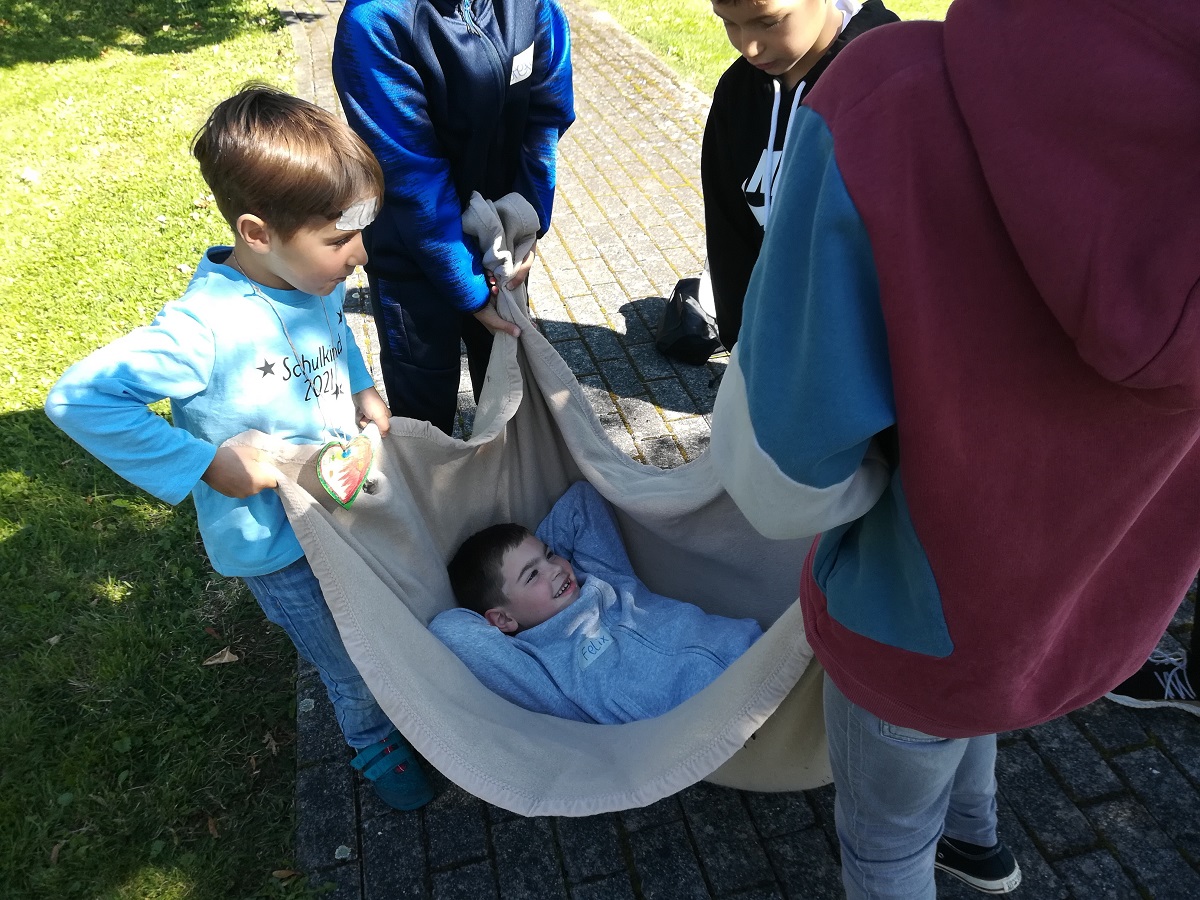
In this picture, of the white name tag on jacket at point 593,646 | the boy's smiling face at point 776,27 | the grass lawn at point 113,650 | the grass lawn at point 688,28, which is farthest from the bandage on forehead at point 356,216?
the grass lawn at point 688,28

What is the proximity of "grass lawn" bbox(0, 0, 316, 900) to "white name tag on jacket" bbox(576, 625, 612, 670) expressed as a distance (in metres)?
0.88

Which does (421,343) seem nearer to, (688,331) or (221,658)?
(221,658)

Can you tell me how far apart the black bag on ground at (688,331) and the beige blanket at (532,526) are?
4.50ft

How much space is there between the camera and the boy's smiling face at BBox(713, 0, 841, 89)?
1.83 metres

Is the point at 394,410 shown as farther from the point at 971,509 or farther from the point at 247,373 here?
the point at 971,509

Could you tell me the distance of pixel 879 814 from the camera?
1476 mm

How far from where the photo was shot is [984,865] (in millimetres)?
1992

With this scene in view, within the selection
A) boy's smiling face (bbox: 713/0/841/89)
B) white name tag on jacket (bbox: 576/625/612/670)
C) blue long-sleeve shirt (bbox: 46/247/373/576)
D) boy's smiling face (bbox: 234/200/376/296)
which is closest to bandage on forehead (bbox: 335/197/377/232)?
boy's smiling face (bbox: 234/200/376/296)

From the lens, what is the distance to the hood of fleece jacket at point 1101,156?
661 millimetres

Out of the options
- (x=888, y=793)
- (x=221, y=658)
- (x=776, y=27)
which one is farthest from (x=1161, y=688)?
(x=221, y=658)

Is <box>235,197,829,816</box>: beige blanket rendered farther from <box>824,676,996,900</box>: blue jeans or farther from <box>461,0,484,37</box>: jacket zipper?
<box>461,0,484,37</box>: jacket zipper

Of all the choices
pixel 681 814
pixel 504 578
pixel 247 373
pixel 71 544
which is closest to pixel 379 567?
pixel 504 578

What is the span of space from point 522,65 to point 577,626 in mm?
1548

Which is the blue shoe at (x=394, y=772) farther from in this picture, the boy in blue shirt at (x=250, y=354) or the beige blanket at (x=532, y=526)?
the boy in blue shirt at (x=250, y=354)
